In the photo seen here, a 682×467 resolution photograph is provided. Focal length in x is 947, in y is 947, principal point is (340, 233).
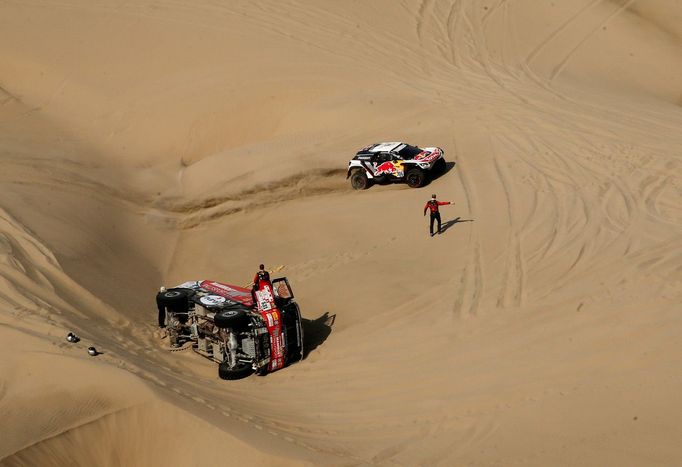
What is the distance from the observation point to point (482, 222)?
822 inches

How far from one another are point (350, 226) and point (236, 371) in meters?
6.64

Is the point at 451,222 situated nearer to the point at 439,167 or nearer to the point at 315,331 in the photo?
the point at 439,167

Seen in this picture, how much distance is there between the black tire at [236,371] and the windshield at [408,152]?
897 cm

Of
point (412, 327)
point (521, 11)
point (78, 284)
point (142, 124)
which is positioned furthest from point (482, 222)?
point (521, 11)

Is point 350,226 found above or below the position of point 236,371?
above

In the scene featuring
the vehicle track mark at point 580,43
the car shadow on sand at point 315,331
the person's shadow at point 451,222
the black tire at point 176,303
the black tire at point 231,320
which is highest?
the vehicle track mark at point 580,43

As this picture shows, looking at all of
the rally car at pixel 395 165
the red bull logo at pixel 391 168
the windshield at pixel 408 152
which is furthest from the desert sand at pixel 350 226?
the windshield at pixel 408 152

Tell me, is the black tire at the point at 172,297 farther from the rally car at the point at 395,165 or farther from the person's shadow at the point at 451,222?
the rally car at the point at 395,165

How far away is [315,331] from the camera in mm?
17656

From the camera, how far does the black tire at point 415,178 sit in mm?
22891

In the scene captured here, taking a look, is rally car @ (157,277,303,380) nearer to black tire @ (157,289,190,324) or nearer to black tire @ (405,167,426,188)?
black tire @ (157,289,190,324)

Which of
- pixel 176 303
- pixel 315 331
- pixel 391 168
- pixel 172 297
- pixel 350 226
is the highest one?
pixel 391 168

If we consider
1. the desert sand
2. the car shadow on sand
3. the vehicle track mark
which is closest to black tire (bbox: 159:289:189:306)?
the desert sand

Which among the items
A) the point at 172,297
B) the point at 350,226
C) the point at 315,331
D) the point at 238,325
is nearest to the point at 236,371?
the point at 238,325
